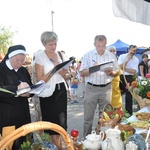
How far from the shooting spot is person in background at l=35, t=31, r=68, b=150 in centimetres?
254

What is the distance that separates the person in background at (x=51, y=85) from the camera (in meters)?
2.54

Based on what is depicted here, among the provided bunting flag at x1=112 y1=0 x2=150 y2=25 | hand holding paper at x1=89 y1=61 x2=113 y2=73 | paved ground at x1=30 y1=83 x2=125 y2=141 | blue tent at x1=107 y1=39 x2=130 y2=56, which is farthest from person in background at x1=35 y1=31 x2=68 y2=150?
blue tent at x1=107 y1=39 x2=130 y2=56

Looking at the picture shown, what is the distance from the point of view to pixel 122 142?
150 centimetres

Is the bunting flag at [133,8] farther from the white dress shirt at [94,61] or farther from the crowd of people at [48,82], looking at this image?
the white dress shirt at [94,61]

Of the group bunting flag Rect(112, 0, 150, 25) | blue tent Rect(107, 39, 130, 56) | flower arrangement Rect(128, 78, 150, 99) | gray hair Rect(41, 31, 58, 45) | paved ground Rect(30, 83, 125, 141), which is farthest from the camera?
blue tent Rect(107, 39, 130, 56)

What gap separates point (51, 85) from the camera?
2.56 m

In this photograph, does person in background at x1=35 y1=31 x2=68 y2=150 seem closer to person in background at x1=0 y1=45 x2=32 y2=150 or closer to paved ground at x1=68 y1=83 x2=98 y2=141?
person in background at x1=0 y1=45 x2=32 y2=150

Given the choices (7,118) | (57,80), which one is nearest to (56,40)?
(57,80)

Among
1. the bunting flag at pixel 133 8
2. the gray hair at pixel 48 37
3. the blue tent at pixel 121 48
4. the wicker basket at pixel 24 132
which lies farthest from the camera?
the blue tent at pixel 121 48

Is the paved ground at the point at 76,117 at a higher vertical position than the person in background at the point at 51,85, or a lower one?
lower

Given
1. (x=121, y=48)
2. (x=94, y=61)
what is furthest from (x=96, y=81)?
(x=121, y=48)

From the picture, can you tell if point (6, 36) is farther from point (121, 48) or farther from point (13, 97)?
point (13, 97)

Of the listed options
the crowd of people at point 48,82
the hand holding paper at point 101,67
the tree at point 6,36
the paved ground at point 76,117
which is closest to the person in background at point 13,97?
the crowd of people at point 48,82

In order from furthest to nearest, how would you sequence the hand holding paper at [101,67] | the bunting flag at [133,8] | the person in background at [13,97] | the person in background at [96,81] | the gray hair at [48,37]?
the person in background at [96,81] < the hand holding paper at [101,67] < the gray hair at [48,37] < the person in background at [13,97] < the bunting flag at [133,8]
